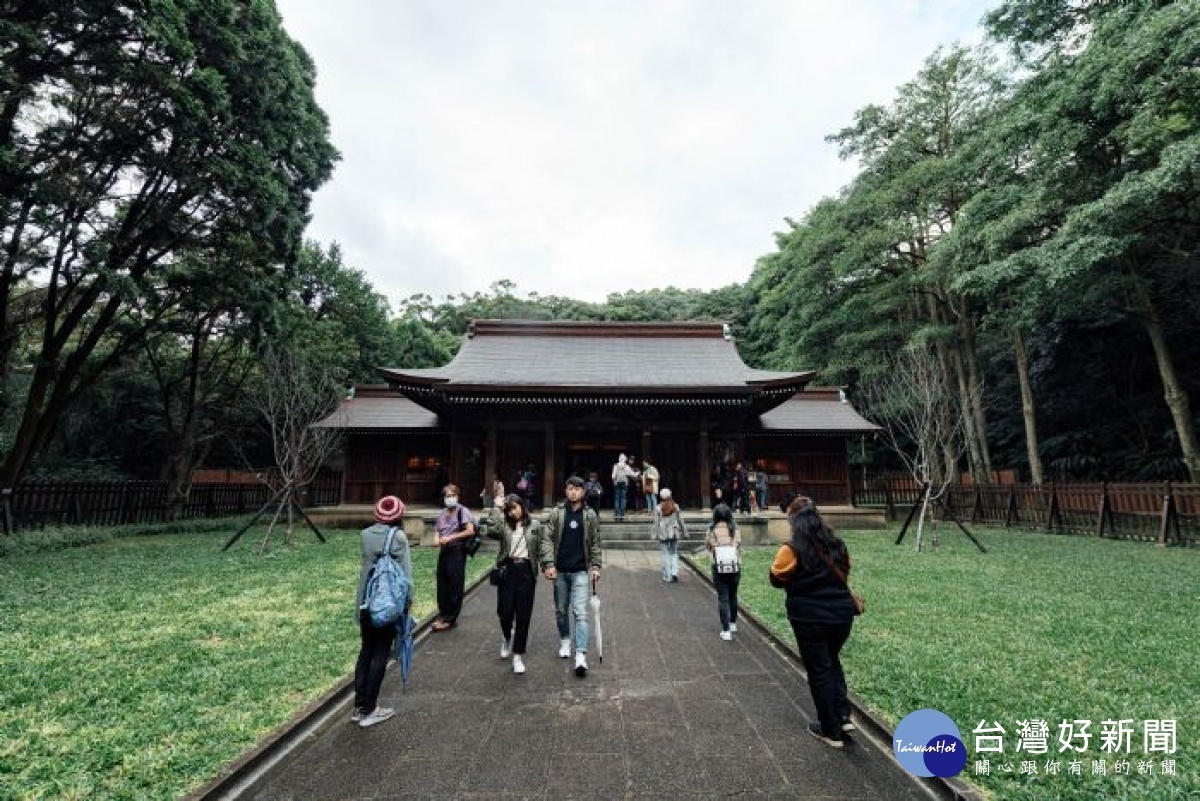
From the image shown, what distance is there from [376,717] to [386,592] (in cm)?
103

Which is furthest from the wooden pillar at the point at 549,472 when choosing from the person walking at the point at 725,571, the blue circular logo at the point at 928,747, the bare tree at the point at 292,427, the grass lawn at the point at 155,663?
the blue circular logo at the point at 928,747

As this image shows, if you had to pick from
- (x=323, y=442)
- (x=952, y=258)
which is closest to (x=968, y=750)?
(x=323, y=442)

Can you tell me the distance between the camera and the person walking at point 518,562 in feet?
16.2

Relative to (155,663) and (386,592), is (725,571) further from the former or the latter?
(155,663)

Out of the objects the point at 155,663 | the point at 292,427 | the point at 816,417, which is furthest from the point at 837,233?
the point at 155,663

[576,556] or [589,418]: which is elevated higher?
[589,418]

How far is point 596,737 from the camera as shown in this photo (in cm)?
363

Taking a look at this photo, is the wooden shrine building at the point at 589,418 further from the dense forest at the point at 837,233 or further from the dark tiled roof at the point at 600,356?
the dense forest at the point at 837,233

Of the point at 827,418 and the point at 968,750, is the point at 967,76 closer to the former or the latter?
the point at 827,418

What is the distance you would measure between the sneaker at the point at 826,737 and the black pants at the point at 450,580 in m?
4.08

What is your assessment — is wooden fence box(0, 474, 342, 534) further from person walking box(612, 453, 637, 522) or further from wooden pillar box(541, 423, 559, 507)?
person walking box(612, 453, 637, 522)

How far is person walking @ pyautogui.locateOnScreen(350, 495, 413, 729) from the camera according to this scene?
382 cm

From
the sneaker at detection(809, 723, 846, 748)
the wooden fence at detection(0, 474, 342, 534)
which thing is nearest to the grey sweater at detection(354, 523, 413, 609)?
the sneaker at detection(809, 723, 846, 748)

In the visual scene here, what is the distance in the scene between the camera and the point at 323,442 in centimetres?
1490
